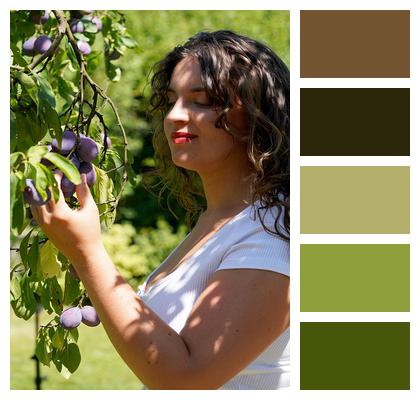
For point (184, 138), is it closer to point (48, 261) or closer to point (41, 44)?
point (48, 261)

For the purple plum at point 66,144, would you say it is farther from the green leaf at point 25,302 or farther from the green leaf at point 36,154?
the green leaf at point 25,302

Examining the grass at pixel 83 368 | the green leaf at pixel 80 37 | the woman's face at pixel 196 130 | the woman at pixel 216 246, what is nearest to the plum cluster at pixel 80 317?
the woman at pixel 216 246

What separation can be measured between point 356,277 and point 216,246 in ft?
2.19

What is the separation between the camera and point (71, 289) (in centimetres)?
228

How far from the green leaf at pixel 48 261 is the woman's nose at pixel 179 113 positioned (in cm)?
47

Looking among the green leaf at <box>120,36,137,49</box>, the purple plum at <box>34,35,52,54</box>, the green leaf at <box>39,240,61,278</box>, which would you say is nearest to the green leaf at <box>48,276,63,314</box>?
the green leaf at <box>39,240,61,278</box>

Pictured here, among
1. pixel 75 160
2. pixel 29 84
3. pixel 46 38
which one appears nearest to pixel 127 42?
pixel 46 38

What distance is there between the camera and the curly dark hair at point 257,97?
1.90m

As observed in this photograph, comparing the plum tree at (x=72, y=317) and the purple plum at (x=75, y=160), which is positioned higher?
the purple plum at (x=75, y=160)

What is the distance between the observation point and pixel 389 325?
7.53 feet
